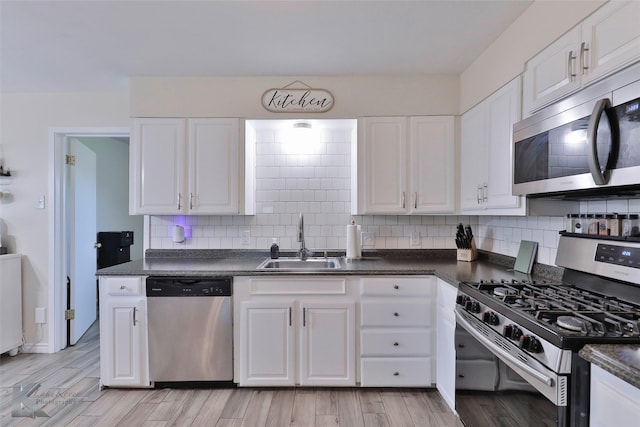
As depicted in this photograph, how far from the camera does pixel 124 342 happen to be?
98.7 inches

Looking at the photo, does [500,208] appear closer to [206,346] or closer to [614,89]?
[614,89]

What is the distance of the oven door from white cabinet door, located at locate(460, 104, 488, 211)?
961mm

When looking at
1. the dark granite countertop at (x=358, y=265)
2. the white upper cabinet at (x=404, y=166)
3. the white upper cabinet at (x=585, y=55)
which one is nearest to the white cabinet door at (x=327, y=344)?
the dark granite countertop at (x=358, y=265)

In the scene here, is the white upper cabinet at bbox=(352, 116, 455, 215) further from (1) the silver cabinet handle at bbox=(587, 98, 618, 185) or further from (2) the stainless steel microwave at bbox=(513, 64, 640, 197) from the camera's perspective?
(1) the silver cabinet handle at bbox=(587, 98, 618, 185)

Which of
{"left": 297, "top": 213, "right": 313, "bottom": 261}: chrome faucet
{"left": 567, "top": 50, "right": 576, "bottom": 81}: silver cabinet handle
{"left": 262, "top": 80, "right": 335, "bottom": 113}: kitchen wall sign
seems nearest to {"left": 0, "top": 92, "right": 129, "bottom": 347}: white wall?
{"left": 262, "top": 80, "right": 335, "bottom": 113}: kitchen wall sign

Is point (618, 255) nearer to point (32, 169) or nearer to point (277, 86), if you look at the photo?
point (277, 86)

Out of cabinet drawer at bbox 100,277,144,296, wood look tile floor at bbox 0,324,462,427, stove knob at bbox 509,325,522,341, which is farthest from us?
cabinet drawer at bbox 100,277,144,296

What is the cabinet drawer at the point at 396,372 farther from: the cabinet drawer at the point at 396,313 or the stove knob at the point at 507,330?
the stove knob at the point at 507,330

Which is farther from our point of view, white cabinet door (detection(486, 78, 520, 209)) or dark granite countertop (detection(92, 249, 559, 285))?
dark granite countertop (detection(92, 249, 559, 285))

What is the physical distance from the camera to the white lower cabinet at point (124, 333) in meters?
2.50

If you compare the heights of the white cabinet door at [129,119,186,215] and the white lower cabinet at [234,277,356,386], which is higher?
the white cabinet door at [129,119,186,215]

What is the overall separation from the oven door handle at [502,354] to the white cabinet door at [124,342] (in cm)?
218

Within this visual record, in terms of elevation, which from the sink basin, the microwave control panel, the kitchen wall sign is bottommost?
the sink basin

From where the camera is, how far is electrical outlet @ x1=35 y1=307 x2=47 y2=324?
10.7 feet
